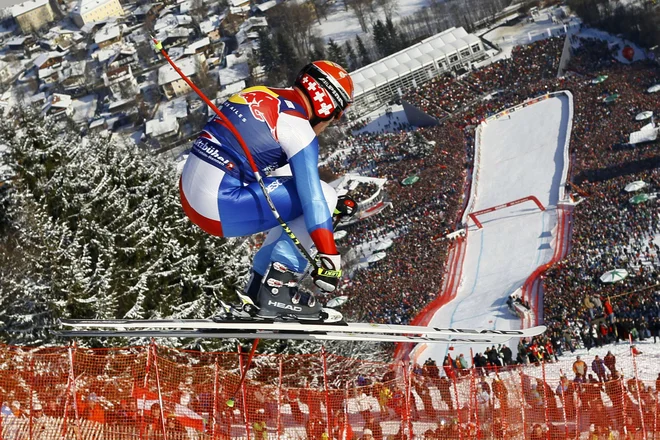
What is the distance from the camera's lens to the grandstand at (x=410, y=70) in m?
69.0

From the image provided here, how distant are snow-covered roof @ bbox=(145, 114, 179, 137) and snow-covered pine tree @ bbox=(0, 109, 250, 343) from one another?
2467 inches

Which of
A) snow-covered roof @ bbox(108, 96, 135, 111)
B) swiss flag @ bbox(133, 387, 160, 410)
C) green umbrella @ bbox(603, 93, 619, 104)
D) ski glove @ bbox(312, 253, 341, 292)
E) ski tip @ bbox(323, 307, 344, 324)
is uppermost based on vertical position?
ski glove @ bbox(312, 253, 341, 292)

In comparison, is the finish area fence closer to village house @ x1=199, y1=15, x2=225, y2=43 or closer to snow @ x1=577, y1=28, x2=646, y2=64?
snow @ x1=577, y1=28, x2=646, y2=64

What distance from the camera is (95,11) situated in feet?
455

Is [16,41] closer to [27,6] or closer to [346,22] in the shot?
[27,6]

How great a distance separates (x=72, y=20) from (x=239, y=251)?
132 meters

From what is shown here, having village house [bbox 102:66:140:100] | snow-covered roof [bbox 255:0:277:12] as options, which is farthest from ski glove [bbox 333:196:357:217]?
snow-covered roof [bbox 255:0:277:12]

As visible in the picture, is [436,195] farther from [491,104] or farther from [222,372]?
[222,372]

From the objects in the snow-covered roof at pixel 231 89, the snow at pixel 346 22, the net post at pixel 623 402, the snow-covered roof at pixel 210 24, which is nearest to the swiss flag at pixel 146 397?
the net post at pixel 623 402

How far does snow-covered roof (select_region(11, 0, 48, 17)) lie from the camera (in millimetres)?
145375

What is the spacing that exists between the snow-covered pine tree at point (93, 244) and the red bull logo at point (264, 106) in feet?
30.2

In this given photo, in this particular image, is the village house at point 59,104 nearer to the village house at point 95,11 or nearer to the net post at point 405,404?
the village house at point 95,11

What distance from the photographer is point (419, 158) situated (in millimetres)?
50312

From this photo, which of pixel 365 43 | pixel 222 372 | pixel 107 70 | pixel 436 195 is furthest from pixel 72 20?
pixel 222 372
